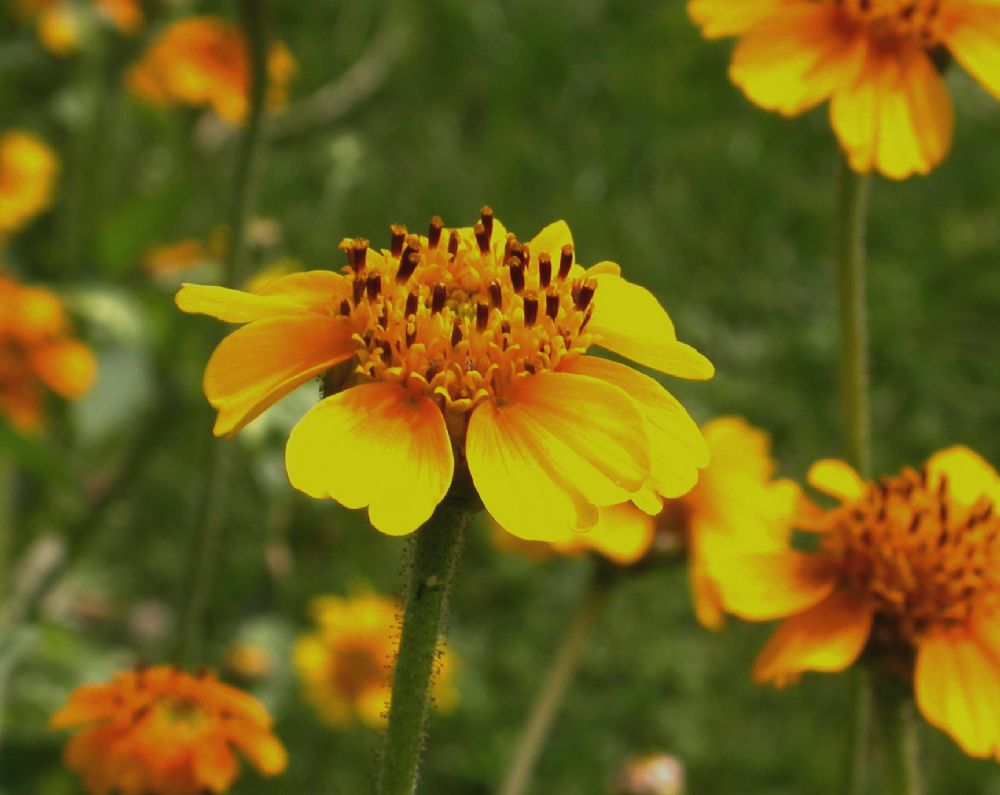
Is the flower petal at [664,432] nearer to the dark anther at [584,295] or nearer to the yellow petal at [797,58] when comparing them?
the dark anther at [584,295]

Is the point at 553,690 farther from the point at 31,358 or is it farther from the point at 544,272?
the point at 31,358

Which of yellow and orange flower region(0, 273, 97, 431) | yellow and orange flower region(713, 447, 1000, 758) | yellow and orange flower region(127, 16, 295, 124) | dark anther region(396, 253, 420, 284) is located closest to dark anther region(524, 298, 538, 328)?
dark anther region(396, 253, 420, 284)

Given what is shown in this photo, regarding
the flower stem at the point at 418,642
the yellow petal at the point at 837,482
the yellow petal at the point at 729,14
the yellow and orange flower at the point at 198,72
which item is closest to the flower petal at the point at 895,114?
the yellow petal at the point at 729,14

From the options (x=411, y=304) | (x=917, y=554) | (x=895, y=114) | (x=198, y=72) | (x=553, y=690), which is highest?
(x=198, y=72)

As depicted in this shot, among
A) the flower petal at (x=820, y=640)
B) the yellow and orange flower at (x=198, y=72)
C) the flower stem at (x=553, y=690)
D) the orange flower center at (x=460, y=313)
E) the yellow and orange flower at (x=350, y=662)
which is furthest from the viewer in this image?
the yellow and orange flower at (x=198, y=72)

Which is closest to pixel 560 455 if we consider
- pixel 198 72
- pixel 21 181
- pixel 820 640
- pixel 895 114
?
pixel 820 640

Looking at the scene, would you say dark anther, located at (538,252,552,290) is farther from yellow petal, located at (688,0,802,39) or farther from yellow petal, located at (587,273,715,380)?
yellow petal, located at (688,0,802,39)
